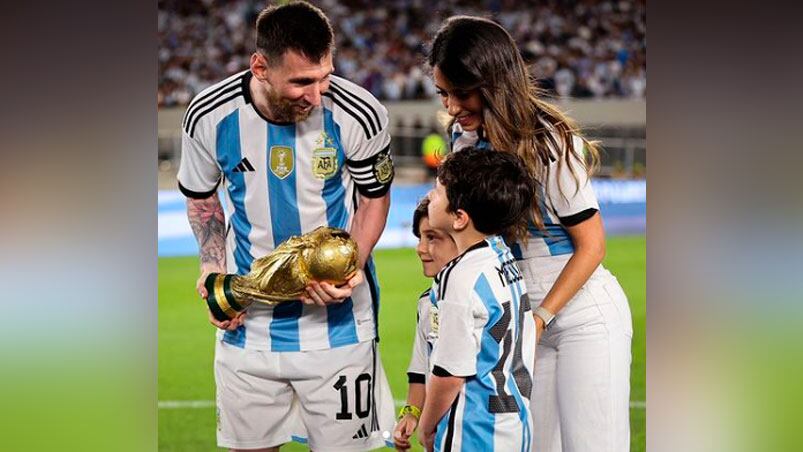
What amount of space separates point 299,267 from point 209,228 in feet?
1.44

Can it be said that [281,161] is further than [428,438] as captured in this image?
Yes

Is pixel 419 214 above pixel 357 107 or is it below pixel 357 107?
below

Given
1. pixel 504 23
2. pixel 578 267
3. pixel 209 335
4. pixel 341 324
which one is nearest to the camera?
pixel 578 267

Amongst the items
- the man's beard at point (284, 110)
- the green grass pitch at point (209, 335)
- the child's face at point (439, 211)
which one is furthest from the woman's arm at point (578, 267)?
the green grass pitch at point (209, 335)

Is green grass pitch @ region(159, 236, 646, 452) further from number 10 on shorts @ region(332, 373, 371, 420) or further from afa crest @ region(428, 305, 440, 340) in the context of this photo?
afa crest @ region(428, 305, 440, 340)

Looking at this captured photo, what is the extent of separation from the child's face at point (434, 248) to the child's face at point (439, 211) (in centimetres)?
5

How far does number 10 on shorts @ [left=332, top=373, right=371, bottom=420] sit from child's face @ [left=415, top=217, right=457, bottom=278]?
43 centimetres

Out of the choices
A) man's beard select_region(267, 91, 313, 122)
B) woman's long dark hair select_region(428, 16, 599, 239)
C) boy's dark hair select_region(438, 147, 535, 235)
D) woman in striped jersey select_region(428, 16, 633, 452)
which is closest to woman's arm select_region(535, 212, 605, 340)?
woman in striped jersey select_region(428, 16, 633, 452)

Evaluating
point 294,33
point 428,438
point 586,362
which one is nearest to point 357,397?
point 428,438

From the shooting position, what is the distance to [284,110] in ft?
8.84

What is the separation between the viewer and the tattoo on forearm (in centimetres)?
291

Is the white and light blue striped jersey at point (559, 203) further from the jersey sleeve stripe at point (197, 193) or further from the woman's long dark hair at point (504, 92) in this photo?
the jersey sleeve stripe at point (197, 193)

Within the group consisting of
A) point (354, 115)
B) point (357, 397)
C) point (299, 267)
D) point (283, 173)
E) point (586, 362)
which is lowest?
point (357, 397)

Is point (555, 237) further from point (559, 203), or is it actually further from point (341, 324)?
point (341, 324)
